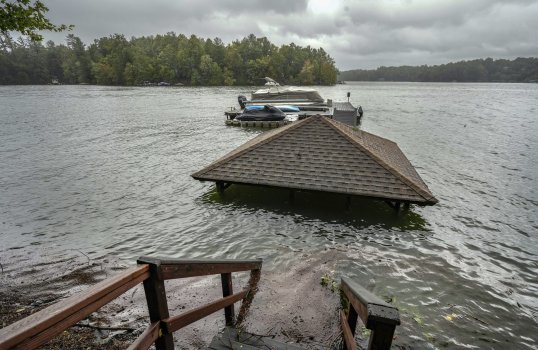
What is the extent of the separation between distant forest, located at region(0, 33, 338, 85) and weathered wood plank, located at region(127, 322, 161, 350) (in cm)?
14443

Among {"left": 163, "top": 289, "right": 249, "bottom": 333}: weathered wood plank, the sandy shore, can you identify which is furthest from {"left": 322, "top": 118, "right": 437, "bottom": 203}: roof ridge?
{"left": 163, "top": 289, "right": 249, "bottom": 333}: weathered wood plank

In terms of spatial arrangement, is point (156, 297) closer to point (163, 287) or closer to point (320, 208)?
point (163, 287)

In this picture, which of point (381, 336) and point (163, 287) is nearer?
point (381, 336)

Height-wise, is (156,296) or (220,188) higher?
(156,296)

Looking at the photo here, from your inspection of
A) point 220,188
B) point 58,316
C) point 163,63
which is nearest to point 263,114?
point 220,188

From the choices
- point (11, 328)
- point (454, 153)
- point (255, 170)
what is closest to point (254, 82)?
point (454, 153)

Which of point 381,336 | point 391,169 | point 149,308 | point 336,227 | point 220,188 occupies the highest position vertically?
point 149,308

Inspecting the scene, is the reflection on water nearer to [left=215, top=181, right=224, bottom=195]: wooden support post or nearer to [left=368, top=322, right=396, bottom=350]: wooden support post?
[left=215, top=181, right=224, bottom=195]: wooden support post

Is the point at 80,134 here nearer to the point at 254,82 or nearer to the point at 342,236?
the point at 342,236

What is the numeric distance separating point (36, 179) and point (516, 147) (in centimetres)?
4026

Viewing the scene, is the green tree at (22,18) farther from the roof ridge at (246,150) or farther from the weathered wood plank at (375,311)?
the weathered wood plank at (375,311)

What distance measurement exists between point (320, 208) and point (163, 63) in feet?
488

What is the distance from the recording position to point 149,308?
298cm

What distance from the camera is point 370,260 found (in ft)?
33.7
